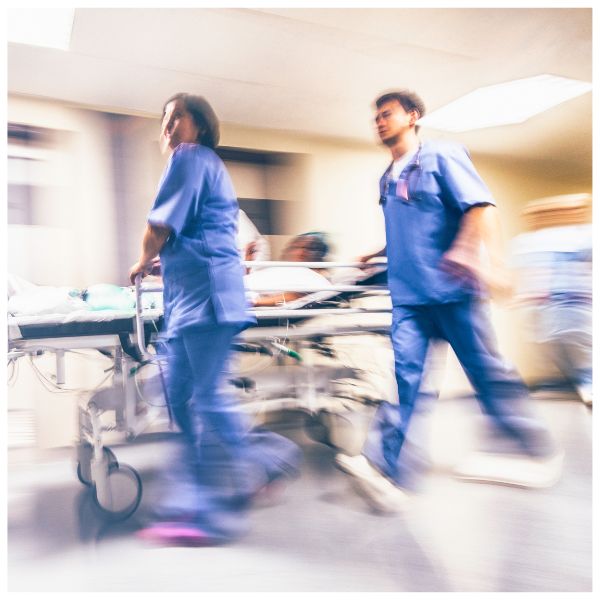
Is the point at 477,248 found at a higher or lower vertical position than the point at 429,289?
higher

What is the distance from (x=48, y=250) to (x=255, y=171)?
87 cm

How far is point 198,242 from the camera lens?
124 centimetres

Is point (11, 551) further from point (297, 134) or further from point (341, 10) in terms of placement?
point (341, 10)

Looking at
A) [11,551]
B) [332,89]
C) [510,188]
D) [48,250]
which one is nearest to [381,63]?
[332,89]

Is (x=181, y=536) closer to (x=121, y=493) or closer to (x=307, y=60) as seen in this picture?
(x=121, y=493)

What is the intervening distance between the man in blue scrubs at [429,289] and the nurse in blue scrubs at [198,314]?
0.45 meters

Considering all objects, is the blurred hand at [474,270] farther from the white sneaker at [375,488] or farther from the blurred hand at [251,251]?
the blurred hand at [251,251]

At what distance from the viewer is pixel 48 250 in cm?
187

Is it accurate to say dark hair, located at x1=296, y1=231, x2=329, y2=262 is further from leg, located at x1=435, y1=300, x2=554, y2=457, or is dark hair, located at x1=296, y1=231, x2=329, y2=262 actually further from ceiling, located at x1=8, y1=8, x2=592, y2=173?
leg, located at x1=435, y1=300, x2=554, y2=457

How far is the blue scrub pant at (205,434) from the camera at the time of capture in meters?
1.27

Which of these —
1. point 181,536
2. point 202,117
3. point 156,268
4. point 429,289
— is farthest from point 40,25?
point 181,536

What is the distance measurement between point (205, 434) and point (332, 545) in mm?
473

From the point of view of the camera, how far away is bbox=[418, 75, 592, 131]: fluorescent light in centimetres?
181

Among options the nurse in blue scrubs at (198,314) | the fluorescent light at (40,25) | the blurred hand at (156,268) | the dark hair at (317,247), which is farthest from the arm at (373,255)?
the fluorescent light at (40,25)
